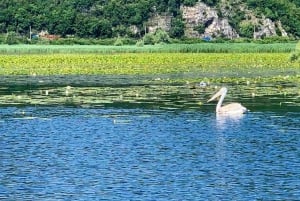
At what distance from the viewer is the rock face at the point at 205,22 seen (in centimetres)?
14825

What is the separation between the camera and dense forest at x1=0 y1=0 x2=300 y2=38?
143 metres

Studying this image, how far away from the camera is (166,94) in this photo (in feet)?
145

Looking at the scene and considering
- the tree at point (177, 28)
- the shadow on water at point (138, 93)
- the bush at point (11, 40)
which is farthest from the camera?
the tree at point (177, 28)

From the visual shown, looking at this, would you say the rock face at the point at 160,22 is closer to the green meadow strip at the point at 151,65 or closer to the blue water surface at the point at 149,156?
the green meadow strip at the point at 151,65

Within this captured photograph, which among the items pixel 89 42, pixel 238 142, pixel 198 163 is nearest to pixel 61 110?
pixel 238 142

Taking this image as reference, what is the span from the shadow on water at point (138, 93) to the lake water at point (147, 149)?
0.11 meters

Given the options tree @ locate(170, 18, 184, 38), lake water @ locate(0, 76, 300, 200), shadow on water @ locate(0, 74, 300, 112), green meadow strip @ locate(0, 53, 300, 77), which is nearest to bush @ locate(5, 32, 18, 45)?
tree @ locate(170, 18, 184, 38)

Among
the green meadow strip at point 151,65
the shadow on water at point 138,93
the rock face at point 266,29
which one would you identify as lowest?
the rock face at point 266,29

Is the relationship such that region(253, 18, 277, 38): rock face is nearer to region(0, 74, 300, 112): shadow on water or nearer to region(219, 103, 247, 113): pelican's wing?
region(0, 74, 300, 112): shadow on water

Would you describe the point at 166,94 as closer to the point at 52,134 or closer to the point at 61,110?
the point at 61,110

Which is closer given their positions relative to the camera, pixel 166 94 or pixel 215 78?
pixel 166 94

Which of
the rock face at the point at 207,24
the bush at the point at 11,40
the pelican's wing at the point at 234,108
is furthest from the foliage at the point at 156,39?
the pelican's wing at the point at 234,108

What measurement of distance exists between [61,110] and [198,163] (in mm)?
13276

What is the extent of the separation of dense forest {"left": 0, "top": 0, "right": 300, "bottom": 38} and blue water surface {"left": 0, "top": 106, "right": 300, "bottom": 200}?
106531mm
